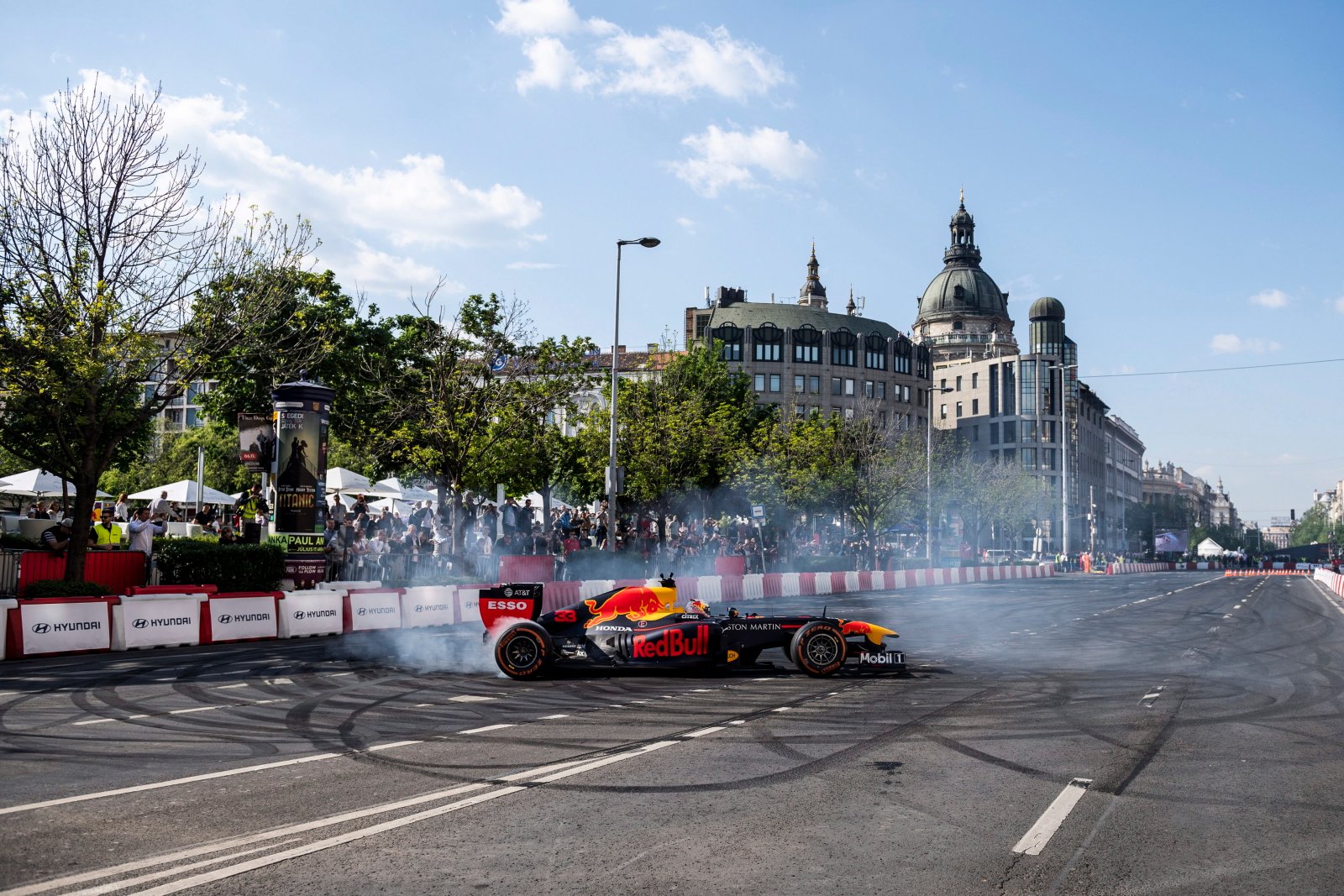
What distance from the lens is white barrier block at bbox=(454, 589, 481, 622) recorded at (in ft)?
73.3

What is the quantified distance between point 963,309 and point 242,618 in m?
152

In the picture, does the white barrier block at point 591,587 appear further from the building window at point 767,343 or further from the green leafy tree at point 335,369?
the building window at point 767,343

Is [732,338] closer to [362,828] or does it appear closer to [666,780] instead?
[666,780]

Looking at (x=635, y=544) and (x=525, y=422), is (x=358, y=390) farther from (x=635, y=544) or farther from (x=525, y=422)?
(x=635, y=544)

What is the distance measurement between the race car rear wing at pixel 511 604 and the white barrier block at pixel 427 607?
7.24 meters

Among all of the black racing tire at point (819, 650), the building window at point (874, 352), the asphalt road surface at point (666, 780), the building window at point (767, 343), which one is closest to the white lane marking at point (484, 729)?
the asphalt road surface at point (666, 780)

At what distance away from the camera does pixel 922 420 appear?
127375 millimetres

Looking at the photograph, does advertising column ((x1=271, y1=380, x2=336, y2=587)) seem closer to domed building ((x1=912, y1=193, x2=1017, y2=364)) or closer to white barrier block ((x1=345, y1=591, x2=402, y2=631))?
white barrier block ((x1=345, y1=591, x2=402, y2=631))

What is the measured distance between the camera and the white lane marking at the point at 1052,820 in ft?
20.0

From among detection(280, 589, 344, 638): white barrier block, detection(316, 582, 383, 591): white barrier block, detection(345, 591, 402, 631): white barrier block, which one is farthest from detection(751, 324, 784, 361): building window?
detection(280, 589, 344, 638): white barrier block

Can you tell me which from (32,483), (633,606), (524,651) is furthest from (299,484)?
(32,483)

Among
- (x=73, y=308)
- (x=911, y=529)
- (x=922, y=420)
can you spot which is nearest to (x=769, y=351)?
(x=922, y=420)

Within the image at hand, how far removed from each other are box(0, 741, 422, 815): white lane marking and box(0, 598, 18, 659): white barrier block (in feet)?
31.1

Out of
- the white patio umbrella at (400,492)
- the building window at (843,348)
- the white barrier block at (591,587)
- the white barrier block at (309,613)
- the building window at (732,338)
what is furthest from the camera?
the building window at (843,348)
